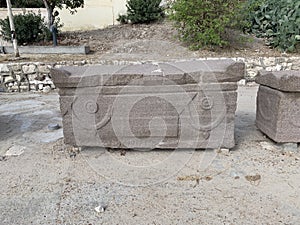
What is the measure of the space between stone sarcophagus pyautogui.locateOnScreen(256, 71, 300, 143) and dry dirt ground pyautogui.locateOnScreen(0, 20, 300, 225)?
0.58ft

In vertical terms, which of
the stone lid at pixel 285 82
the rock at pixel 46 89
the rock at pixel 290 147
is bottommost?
the rock at pixel 290 147

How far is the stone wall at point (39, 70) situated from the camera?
5140 mm

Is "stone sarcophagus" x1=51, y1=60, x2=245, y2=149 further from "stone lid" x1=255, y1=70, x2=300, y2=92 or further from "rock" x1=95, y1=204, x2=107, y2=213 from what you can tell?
"rock" x1=95, y1=204, x2=107, y2=213

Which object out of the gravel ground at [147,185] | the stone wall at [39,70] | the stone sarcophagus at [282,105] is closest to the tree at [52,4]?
the stone wall at [39,70]

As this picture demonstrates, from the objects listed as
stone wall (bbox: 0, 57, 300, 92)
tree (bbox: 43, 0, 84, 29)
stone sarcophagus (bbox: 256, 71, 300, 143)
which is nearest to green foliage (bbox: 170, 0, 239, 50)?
stone wall (bbox: 0, 57, 300, 92)

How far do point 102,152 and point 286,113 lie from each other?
63.9 inches

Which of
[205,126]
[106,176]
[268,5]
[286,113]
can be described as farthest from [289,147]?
[268,5]

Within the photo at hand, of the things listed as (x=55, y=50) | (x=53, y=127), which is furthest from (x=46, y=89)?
(x=53, y=127)

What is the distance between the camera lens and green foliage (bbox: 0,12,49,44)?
6689 millimetres

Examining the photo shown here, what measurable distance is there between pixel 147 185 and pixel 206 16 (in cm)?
485

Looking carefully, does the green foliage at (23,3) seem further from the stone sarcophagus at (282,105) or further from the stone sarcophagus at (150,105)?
the stone sarcophagus at (282,105)

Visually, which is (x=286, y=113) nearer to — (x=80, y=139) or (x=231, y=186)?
(x=231, y=186)

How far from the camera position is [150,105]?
7.46 ft

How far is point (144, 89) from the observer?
223 centimetres
